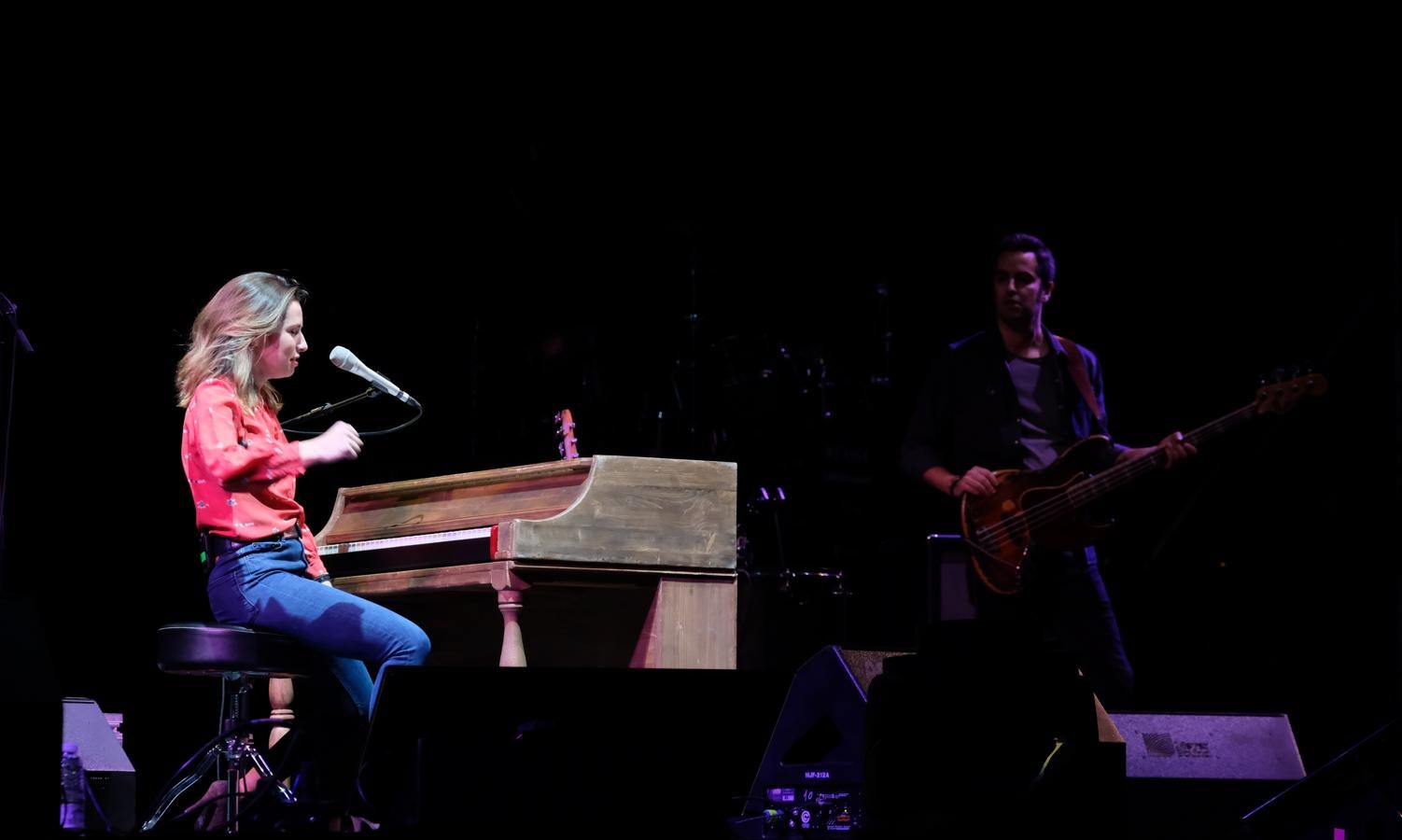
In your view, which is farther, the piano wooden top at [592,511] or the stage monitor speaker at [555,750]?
the piano wooden top at [592,511]

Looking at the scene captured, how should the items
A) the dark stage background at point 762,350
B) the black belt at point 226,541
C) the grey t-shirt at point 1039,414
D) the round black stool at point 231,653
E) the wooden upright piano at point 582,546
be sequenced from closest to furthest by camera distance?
the round black stool at point 231,653
the black belt at point 226,541
the wooden upright piano at point 582,546
the grey t-shirt at point 1039,414
the dark stage background at point 762,350

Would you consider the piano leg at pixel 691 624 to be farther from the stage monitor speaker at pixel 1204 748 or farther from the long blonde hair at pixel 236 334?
the long blonde hair at pixel 236 334

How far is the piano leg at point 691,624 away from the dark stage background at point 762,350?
986mm

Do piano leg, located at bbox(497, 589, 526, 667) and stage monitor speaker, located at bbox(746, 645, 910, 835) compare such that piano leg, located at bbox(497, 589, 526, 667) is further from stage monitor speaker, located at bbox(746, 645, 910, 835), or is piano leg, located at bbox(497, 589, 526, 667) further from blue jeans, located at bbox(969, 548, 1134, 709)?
blue jeans, located at bbox(969, 548, 1134, 709)

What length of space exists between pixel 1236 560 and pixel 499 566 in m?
3.52

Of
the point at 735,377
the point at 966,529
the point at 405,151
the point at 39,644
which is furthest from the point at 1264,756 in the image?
the point at 405,151

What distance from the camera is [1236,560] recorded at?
20.6ft

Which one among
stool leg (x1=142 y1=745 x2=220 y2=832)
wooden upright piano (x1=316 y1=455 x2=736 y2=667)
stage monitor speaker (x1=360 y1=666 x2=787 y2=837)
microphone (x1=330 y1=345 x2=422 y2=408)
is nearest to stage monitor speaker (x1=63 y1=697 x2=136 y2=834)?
stool leg (x1=142 y1=745 x2=220 y2=832)

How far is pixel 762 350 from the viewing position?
26.4 ft

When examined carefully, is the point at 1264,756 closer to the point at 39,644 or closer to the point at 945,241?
the point at 39,644

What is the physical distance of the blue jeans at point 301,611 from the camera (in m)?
3.90

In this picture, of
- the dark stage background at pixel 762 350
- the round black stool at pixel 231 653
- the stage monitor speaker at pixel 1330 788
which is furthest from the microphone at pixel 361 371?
the stage monitor speaker at pixel 1330 788

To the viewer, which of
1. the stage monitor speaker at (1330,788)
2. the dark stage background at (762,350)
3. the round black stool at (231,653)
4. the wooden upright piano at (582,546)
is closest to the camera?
the stage monitor speaker at (1330,788)

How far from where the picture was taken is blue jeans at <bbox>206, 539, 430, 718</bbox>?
3.90m
